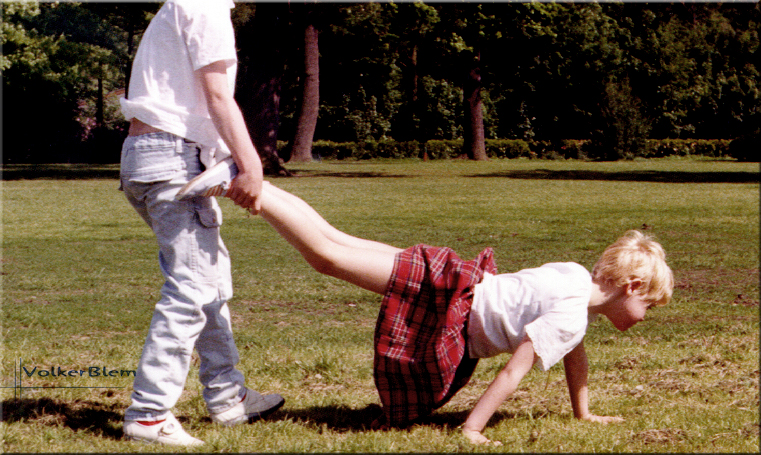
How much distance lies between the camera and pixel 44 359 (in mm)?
4633

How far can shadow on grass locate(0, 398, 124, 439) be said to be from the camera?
352cm

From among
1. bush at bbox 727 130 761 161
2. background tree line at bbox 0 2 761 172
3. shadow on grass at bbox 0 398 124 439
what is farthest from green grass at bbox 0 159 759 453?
bush at bbox 727 130 761 161

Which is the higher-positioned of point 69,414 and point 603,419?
point 69,414

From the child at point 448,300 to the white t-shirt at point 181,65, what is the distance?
0.42m

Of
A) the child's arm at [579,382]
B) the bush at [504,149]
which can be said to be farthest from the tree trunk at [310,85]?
the child's arm at [579,382]

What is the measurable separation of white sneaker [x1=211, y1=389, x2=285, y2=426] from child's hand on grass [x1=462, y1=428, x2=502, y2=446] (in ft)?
2.98

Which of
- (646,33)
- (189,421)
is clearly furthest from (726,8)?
(189,421)

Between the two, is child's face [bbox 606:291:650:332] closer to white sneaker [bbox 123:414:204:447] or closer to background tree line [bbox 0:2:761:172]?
white sneaker [bbox 123:414:204:447]

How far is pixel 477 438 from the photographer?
327 centimetres

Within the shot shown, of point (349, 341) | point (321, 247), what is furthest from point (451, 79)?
point (321, 247)

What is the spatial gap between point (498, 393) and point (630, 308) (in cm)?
77

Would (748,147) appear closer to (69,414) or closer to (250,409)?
(250,409)

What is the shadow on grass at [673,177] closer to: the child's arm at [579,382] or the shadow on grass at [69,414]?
the child's arm at [579,382]

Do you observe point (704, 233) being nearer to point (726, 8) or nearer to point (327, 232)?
point (327, 232)
